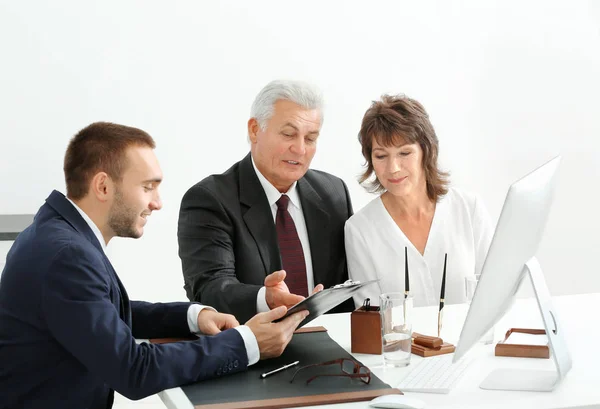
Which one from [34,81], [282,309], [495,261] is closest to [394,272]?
[282,309]

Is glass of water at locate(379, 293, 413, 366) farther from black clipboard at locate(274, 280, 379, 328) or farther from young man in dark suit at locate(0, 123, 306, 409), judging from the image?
young man in dark suit at locate(0, 123, 306, 409)

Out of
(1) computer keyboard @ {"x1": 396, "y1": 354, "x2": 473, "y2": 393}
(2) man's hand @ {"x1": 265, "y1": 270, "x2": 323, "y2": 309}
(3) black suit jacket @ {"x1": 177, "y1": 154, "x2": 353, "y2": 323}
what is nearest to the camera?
(1) computer keyboard @ {"x1": 396, "y1": 354, "x2": 473, "y2": 393}

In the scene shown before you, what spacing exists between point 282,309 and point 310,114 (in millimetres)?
1209

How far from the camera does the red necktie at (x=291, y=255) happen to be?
3129 mm

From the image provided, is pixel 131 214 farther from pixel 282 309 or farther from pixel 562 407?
pixel 562 407

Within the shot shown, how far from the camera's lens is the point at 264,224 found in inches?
122

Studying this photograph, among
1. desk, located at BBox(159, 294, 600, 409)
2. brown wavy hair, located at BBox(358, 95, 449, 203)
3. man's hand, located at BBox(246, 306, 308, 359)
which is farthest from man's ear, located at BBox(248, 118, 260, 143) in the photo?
man's hand, located at BBox(246, 306, 308, 359)

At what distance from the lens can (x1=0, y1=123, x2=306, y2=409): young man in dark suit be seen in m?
1.90

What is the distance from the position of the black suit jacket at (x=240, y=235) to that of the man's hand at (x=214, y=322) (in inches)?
17.7

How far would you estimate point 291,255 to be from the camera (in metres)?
3.14

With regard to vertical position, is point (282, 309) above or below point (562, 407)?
above

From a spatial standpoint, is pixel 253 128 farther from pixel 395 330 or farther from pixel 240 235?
pixel 395 330

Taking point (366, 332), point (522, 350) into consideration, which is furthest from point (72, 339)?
point (522, 350)

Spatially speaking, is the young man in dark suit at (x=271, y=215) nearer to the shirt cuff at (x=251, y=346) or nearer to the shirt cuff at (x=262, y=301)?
the shirt cuff at (x=262, y=301)
